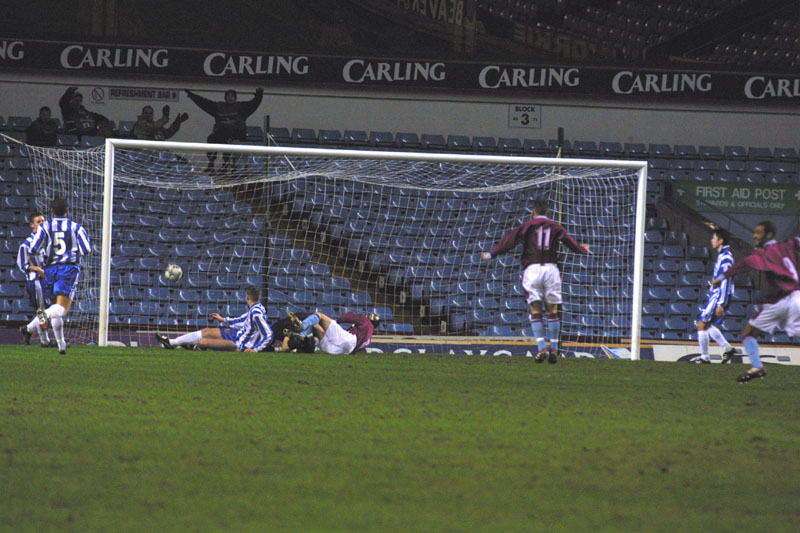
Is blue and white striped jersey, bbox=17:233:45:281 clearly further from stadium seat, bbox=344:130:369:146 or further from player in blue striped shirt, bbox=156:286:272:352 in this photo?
stadium seat, bbox=344:130:369:146

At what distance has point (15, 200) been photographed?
1630cm

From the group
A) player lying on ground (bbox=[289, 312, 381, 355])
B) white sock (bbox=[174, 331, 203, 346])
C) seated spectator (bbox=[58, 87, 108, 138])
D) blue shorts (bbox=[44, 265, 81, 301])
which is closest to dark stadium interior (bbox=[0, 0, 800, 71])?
seated spectator (bbox=[58, 87, 108, 138])

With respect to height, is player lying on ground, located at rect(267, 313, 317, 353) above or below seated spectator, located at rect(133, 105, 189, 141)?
below

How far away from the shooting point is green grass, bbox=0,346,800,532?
3388 millimetres

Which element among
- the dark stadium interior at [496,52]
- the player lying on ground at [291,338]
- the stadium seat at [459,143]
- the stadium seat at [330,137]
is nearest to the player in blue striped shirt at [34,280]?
the dark stadium interior at [496,52]

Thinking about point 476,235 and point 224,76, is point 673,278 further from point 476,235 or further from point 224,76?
point 224,76

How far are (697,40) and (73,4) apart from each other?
16.0 metres

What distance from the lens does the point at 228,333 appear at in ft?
40.6

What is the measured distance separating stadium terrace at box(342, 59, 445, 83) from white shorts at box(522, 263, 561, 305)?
1069cm

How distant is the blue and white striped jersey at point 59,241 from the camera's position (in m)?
9.85

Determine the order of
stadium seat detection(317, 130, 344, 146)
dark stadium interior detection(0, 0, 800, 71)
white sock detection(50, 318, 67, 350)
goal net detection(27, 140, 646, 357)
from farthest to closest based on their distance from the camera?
dark stadium interior detection(0, 0, 800, 71)
stadium seat detection(317, 130, 344, 146)
goal net detection(27, 140, 646, 357)
white sock detection(50, 318, 67, 350)

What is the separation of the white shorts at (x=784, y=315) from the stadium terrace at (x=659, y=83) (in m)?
12.4

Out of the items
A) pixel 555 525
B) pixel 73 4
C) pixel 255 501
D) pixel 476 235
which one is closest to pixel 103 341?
pixel 476 235

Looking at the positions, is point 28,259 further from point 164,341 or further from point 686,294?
point 686,294
